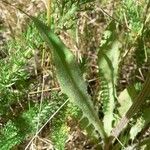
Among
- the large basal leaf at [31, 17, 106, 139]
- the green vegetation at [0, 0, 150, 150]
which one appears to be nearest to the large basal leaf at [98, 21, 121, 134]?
the green vegetation at [0, 0, 150, 150]

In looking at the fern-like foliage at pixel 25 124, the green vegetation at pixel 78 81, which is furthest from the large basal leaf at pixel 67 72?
the fern-like foliage at pixel 25 124

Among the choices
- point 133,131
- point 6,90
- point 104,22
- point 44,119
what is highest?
point 104,22

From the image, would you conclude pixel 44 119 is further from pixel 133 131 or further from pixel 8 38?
pixel 8 38

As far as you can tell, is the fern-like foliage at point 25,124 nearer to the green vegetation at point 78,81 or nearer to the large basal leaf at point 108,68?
the green vegetation at point 78,81

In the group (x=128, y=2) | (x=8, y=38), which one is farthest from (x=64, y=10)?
(x=8, y=38)

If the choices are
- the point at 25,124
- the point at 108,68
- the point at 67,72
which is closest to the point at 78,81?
the point at 67,72

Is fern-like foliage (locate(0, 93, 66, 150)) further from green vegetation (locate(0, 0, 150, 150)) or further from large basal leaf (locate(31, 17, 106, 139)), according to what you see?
large basal leaf (locate(31, 17, 106, 139))

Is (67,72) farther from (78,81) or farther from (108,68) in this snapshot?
(108,68)
